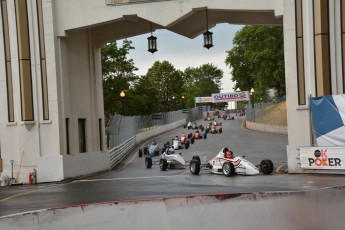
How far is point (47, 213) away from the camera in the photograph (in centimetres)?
895

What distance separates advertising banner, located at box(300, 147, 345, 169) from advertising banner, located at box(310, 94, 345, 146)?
0.35m

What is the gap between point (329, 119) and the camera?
749 inches

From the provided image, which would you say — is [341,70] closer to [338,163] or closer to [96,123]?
[338,163]

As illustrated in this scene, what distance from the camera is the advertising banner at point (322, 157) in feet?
60.4

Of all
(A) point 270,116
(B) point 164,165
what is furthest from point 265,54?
(B) point 164,165

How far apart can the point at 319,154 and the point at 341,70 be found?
3.14m

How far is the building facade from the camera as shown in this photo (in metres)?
19.5

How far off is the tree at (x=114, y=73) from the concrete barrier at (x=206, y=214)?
56.7m

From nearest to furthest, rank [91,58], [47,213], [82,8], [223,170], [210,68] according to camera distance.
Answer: [47,213], [223,170], [82,8], [91,58], [210,68]

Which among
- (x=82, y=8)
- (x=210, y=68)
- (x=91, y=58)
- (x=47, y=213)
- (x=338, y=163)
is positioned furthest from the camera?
(x=210, y=68)

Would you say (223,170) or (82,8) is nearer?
(223,170)

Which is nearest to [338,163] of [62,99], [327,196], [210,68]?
[327,196]

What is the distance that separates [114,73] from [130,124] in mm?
29882

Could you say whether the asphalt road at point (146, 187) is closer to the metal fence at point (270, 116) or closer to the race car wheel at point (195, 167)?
the race car wheel at point (195, 167)
